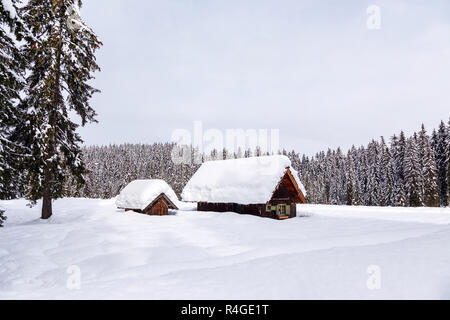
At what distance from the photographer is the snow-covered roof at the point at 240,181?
22781 millimetres

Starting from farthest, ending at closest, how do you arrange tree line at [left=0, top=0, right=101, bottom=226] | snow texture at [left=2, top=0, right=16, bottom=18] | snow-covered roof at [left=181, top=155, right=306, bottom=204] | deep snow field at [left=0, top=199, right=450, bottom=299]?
snow-covered roof at [left=181, top=155, right=306, bottom=204] → tree line at [left=0, top=0, right=101, bottom=226] → snow texture at [left=2, top=0, right=16, bottom=18] → deep snow field at [left=0, top=199, right=450, bottom=299]

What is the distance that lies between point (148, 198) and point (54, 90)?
1164 centimetres

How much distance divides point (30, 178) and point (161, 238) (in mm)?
9279

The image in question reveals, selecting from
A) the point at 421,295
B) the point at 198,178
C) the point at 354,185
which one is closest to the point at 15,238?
the point at 421,295

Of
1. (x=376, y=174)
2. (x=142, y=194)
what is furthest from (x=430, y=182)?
(x=142, y=194)

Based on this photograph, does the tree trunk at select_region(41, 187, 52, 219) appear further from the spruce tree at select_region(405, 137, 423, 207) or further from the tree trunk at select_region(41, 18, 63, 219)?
the spruce tree at select_region(405, 137, 423, 207)

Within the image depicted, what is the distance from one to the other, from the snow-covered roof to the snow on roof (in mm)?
2703

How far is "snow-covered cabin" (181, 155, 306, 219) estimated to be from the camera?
22797 millimetres

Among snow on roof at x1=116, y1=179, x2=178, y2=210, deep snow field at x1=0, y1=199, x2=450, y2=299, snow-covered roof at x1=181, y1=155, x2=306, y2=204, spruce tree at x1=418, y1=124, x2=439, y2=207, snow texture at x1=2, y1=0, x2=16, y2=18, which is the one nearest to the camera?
deep snow field at x1=0, y1=199, x2=450, y2=299

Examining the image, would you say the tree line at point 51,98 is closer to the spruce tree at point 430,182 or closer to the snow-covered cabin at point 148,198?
the snow-covered cabin at point 148,198

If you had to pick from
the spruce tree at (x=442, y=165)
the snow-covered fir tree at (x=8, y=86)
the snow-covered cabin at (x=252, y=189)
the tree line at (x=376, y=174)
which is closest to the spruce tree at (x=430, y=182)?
the tree line at (x=376, y=174)

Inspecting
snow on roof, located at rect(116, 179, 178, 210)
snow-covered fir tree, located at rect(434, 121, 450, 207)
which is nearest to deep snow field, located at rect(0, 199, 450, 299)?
snow on roof, located at rect(116, 179, 178, 210)

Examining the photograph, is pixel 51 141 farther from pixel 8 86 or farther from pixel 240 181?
pixel 240 181
